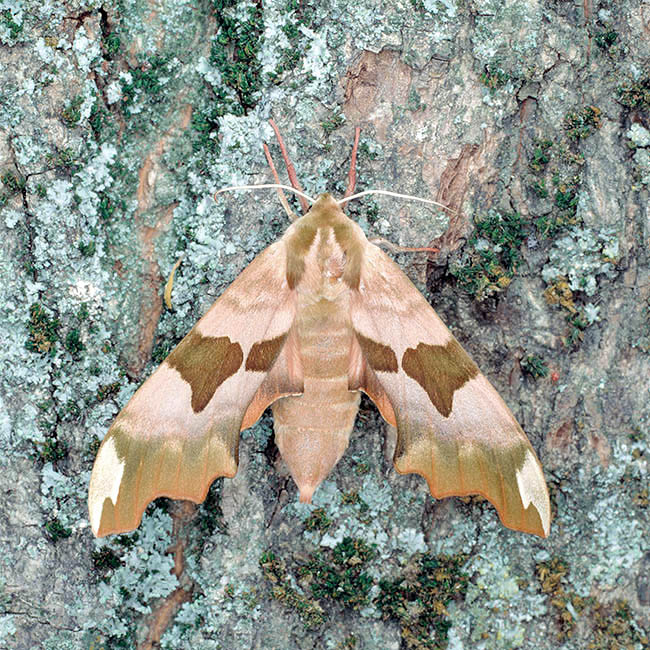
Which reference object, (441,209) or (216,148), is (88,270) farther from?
(441,209)

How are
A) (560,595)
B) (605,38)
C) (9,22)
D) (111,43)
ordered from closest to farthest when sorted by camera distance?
(9,22), (111,43), (605,38), (560,595)

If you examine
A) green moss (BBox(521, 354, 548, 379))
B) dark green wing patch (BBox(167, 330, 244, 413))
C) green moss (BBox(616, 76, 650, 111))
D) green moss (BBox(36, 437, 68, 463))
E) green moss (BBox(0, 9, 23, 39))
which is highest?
green moss (BBox(0, 9, 23, 39))

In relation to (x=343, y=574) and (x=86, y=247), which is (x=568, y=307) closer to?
(x=343, y=574)

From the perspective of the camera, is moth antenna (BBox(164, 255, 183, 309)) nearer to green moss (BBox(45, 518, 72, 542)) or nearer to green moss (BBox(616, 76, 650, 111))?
green moss (BBox(45, 518, 72, 542))

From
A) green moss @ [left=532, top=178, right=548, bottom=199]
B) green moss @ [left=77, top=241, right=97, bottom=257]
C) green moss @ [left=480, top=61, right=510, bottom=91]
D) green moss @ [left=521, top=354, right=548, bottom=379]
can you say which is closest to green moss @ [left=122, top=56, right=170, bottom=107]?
green moss @ [left=77, top=241, right=97, bottom=257]

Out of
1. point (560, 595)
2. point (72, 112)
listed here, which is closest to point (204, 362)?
point (72, 112)

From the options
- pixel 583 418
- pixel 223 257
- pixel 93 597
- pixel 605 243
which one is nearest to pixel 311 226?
pixel 223 257

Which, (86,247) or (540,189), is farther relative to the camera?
(540,189)

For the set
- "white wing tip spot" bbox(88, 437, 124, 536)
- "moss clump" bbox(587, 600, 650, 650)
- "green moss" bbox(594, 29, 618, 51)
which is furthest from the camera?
"moss clump" bbox(587, 600, 650, 650)
